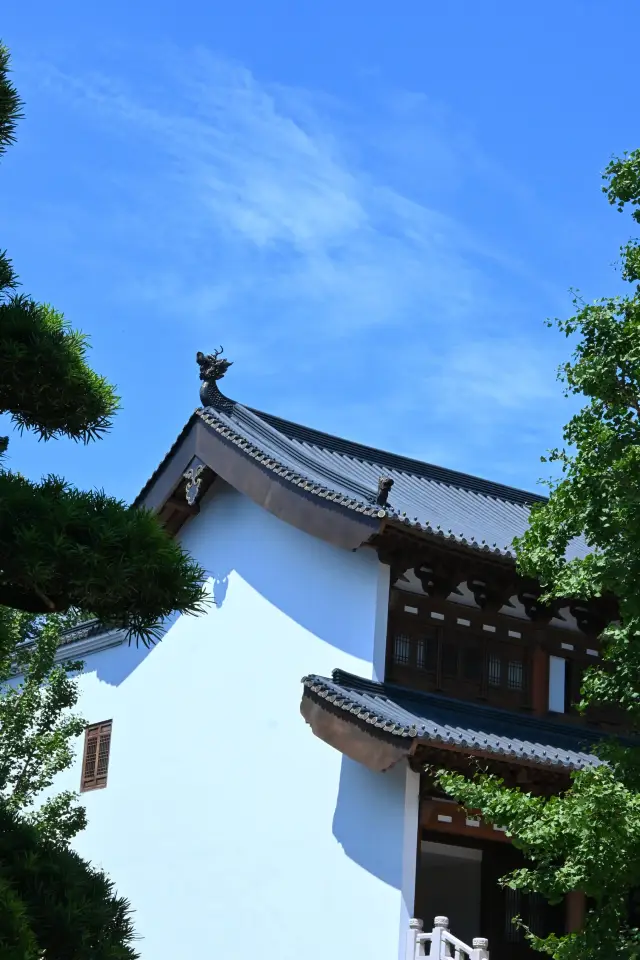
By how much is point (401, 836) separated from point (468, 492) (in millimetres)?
8030

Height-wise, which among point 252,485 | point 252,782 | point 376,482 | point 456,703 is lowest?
point 252,782

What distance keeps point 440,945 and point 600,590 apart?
12.6 feet

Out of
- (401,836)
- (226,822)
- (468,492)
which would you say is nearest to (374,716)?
(401,836)

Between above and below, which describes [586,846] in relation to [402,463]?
below

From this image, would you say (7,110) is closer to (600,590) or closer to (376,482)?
(600,590)

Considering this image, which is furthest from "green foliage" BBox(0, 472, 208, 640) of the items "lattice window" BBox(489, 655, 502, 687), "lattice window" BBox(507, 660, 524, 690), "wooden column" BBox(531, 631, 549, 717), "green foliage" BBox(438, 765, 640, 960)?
"wooden column" BBox(531, 631, 549, 717)

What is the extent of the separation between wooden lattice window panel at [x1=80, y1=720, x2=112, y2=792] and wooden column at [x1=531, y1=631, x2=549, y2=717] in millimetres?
6094

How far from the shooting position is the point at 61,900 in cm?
609

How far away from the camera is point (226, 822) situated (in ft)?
50.5

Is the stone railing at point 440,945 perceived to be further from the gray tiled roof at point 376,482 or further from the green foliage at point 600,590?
the gray tiled roof at point 376,482

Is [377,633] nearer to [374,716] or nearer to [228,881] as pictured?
[374,716]

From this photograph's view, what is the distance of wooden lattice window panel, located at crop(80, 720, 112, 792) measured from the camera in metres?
17.8

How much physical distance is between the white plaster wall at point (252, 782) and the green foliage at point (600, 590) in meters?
3.36

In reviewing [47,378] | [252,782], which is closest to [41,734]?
[252,782]
